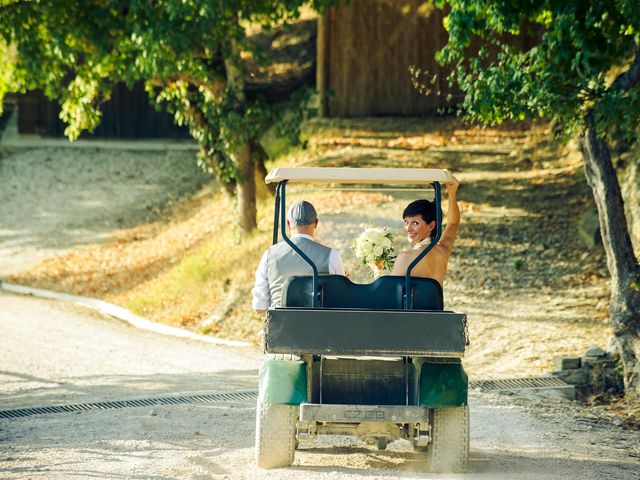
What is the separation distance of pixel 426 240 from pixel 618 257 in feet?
11.7

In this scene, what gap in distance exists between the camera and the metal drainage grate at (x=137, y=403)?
9016 mm

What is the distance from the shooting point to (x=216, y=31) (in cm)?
1491

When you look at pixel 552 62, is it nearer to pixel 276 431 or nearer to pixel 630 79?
pixel 630 79

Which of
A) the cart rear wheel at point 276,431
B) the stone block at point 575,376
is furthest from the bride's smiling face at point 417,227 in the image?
the stone block at point 575,376

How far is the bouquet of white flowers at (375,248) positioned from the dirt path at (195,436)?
1363 millimetres

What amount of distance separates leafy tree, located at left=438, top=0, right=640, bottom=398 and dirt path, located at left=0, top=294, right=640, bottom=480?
4.44 ft

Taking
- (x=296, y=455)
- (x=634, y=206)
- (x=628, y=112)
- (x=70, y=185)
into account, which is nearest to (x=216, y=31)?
(x=634, y=206)

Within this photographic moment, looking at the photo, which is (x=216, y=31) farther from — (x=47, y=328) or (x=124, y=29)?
(x=47, y=328)

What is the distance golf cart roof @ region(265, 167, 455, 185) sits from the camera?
6938 millimetres

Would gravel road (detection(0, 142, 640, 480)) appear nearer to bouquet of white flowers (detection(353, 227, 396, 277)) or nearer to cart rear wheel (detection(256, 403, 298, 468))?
cart rear wheel (detection(256, 403, 298, 468))

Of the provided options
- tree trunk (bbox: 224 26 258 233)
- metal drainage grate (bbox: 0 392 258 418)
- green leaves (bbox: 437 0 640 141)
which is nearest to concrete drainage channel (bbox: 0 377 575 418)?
metal drainage grate (bbox: 0 392 258 418)

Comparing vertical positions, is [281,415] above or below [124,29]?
below

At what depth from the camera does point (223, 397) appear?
377 inches

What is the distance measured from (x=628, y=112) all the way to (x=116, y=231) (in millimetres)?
15095
